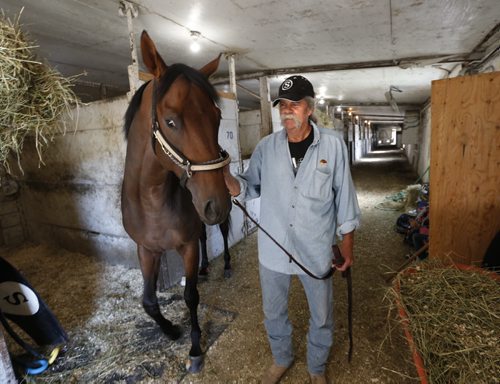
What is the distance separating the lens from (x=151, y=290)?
2.08 m

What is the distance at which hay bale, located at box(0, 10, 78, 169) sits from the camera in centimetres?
133

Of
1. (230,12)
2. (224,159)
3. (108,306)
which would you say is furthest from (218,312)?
(230,12)

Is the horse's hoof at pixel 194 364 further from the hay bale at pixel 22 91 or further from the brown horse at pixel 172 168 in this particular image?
the hay bale at pixel 22 91

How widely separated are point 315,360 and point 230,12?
292cm

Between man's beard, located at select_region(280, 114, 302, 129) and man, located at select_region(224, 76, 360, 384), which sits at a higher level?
man's beard, located at select_region(280, 114, 302, 129)

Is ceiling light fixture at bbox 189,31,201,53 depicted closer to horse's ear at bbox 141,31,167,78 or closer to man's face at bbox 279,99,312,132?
horse's ear at bbox 141,31,167,78

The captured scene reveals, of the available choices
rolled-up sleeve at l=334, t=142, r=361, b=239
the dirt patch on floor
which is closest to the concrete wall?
the dirt patch on floor

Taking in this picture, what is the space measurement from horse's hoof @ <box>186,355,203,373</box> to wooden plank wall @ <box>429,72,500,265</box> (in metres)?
2.18

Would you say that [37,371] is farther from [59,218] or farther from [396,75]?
[396,75]

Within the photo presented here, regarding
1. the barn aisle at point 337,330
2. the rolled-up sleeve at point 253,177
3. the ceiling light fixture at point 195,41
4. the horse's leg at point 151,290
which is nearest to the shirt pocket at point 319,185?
the rolled-up sleeve at point 253,177

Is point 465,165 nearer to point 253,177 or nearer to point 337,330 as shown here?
point 337,330

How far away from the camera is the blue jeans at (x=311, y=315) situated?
1.54 meters

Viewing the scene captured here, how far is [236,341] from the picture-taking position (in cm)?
214

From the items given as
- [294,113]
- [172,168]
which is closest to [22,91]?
[172,168]
